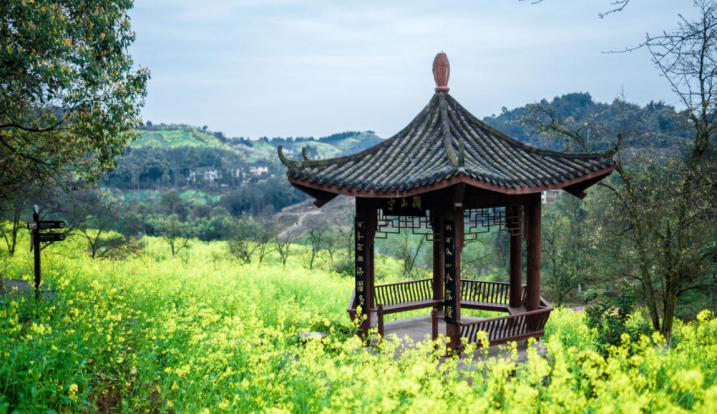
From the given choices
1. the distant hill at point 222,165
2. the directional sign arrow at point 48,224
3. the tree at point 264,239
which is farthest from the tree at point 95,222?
the distant hill at point 222,165

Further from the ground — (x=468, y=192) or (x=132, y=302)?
(x=468, y=192)

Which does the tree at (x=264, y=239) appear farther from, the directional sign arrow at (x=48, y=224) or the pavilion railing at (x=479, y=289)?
the directional sign arrow at (x=48, y=224)

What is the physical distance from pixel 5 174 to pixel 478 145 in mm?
13146

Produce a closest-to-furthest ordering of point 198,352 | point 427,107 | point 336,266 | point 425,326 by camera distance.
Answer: point 198,352 < point 427,107 < point 425,326 < point 336,266

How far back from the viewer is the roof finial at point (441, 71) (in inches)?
450

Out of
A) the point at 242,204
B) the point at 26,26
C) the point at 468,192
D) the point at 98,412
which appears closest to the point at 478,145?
the point at 468,192

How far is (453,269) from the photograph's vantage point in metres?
9.86

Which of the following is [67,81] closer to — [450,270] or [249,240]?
[450,270]

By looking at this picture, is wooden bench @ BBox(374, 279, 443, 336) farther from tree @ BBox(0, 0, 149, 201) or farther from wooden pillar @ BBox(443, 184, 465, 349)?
tree @ BBox(0, 0, 149, 201)

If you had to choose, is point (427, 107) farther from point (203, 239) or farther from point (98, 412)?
point (203, 239)

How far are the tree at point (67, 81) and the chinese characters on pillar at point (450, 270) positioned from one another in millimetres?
7970

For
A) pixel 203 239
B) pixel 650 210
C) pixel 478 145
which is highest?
pixel 478 145

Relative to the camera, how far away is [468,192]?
1025cm

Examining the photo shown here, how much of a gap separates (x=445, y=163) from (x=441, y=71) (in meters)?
2.72
